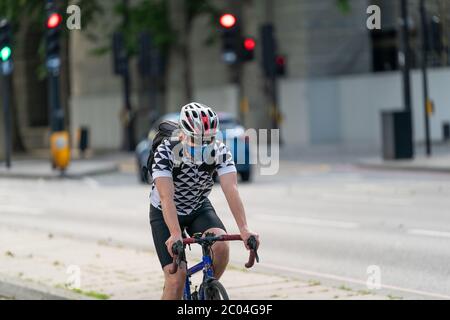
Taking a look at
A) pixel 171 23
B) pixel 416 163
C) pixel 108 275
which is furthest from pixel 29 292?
pixel 171 23

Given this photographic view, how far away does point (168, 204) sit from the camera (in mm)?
6883

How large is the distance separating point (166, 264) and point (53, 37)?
2087 cm

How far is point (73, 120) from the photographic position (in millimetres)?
48719

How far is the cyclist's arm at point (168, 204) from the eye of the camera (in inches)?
269

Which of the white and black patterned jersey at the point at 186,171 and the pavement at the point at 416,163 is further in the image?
the pavement at the point at 416,163

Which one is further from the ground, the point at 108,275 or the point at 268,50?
the point at 268,50

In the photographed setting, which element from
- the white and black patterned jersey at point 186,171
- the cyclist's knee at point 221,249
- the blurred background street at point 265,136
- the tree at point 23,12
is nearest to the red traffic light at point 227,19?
the blurred background street at point 265,136

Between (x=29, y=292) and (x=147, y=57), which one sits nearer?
(x=29, y=292)

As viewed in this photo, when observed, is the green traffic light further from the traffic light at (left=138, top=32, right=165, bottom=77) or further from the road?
the traffic light at (left=138, top=32, right=165, bottom=77)

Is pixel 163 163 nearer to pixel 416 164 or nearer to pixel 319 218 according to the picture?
pixel 319 218

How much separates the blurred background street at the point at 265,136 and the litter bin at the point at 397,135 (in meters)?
0.04

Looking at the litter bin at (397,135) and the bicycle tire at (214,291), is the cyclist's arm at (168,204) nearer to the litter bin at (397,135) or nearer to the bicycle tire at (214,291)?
the bicycle tire at (214,291)

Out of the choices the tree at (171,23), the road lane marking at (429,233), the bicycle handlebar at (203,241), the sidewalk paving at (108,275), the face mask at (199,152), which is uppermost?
the tree at (171,23)
